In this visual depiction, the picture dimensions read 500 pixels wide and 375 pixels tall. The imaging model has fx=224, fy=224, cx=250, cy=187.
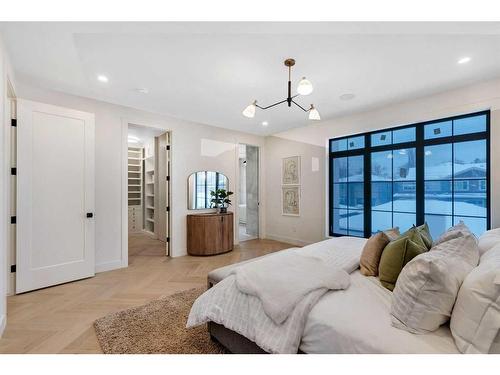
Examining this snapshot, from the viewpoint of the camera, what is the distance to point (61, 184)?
286 cm

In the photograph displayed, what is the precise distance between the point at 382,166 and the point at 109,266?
4.67 metres

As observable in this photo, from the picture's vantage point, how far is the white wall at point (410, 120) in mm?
2742

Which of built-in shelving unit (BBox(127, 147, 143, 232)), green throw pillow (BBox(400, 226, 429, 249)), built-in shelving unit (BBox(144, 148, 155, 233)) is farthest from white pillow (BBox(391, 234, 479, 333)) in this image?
built-in shelving unit (BBox(127, 147, 143, 232))

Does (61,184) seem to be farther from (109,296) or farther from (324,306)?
(324,306)

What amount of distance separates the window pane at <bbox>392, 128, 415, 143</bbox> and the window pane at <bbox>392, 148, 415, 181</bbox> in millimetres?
163

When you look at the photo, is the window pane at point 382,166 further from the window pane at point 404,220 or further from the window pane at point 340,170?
the window pane at point 404,220

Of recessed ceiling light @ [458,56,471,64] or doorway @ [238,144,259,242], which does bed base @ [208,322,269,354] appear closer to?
recessed ceiling light @ [458,56,471,64]

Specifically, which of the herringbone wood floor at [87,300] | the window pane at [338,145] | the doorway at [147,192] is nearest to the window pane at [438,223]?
the window pane at [338,145]

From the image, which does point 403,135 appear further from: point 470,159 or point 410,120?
point 470,159

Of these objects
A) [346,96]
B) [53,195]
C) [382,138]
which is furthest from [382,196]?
[53,195]

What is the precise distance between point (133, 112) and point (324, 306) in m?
3.85

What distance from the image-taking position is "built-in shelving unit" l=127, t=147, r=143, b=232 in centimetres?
628
